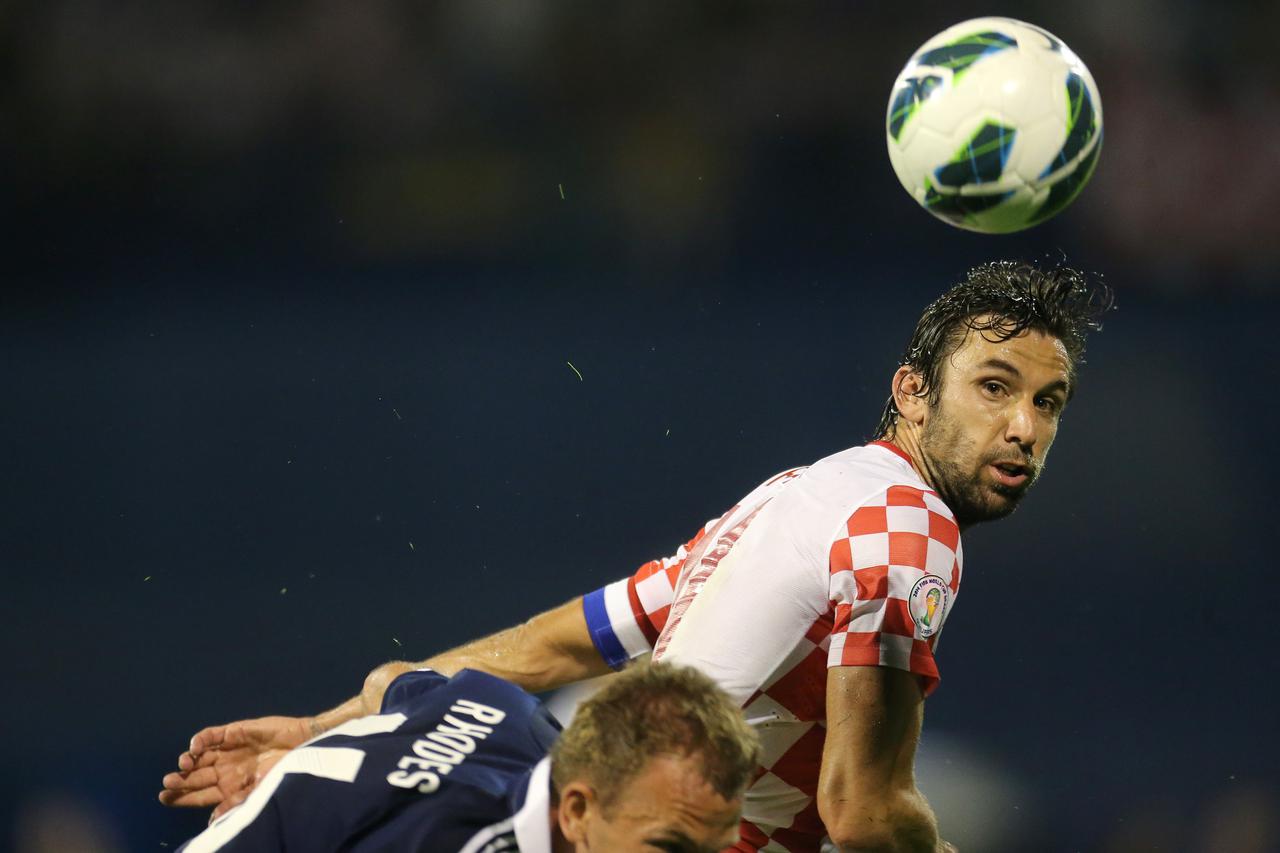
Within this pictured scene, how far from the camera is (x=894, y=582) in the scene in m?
2.64

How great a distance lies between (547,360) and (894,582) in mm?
3269

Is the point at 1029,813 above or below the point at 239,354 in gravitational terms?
below

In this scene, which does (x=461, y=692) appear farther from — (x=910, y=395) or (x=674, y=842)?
(x=910, y=395)

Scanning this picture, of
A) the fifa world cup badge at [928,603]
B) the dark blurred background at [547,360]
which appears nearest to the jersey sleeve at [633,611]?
the fifa world cup badge at [928,603]

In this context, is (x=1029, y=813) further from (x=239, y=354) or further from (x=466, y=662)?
(x=239, y=354)

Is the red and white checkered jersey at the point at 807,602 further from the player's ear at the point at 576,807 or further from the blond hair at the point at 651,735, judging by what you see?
the player's ear at the point at 576,807

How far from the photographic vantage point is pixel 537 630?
11.6 feet

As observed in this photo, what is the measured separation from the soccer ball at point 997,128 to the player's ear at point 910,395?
384mm

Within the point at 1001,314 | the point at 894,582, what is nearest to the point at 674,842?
the point at 894,582

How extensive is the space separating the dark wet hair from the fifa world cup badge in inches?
24.0

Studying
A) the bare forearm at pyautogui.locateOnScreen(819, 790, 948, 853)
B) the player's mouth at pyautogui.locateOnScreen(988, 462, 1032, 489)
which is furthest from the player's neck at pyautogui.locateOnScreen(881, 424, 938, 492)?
the bare forearm at pyautogui.locateOnScreen(819, 790, 948, 853)

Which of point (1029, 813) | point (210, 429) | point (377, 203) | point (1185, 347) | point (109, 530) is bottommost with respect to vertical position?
point (1029, 813)

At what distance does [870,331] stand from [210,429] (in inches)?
102

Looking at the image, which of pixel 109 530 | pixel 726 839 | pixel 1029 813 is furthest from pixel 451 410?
pixel 726 839
